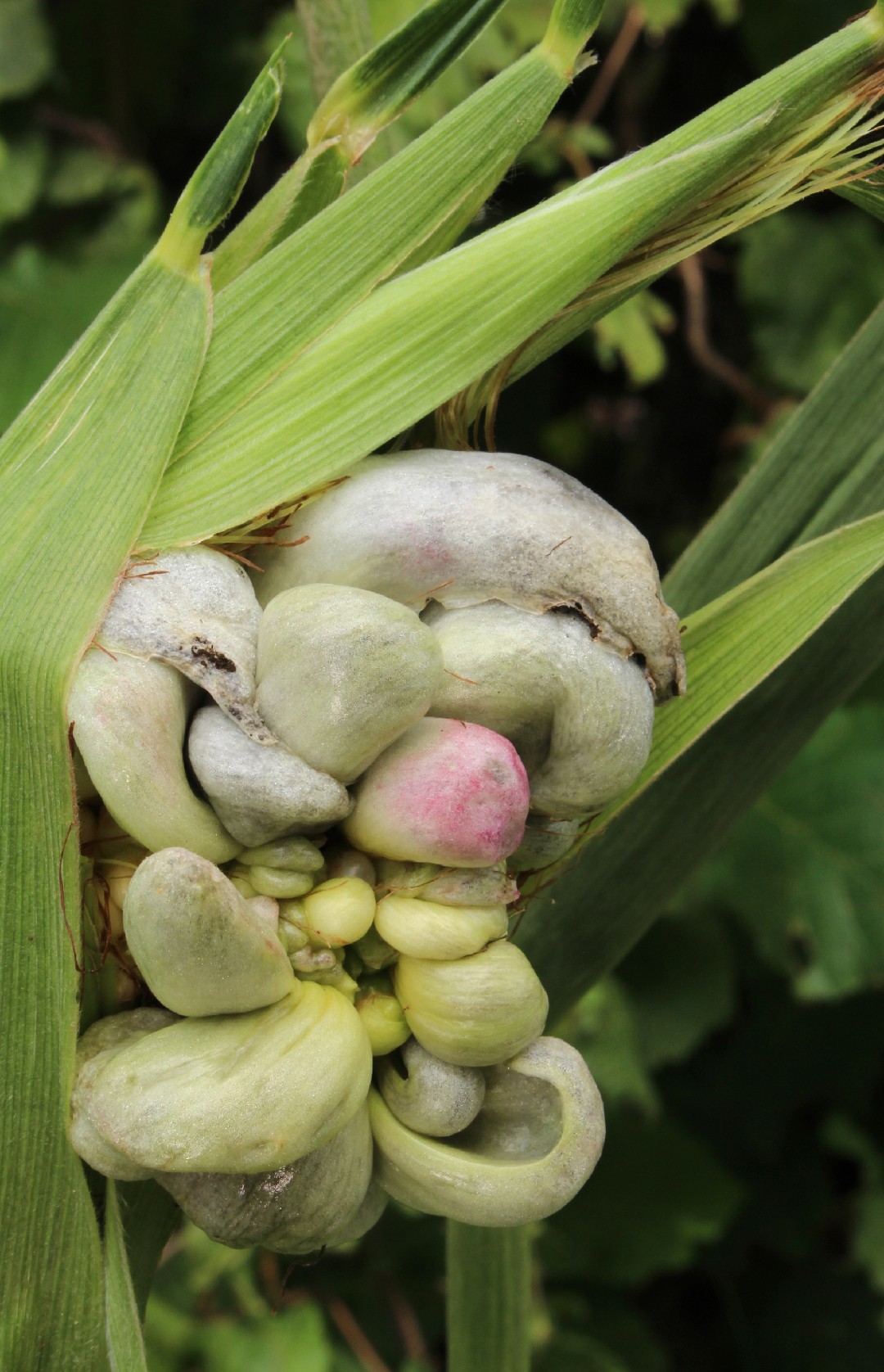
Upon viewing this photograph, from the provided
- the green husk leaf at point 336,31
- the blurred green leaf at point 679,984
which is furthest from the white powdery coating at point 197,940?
the blurred green leaf at point 679,984

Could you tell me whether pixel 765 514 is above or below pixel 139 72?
above

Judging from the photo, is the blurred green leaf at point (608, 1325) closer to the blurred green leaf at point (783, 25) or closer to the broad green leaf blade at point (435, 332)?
the broad green leaf blade at point (435, 332)

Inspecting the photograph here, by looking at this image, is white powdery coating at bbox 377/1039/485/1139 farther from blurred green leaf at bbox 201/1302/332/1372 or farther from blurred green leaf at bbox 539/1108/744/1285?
blurred green leaf at bbox 539/1108/744/1285

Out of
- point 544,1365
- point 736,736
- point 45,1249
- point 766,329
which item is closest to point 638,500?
point 766,329

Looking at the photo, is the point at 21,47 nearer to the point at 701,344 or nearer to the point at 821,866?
the point at 701,344

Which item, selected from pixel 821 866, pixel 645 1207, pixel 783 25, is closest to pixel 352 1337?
pixel 645 1207

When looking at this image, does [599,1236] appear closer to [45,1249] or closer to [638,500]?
[638,500]
